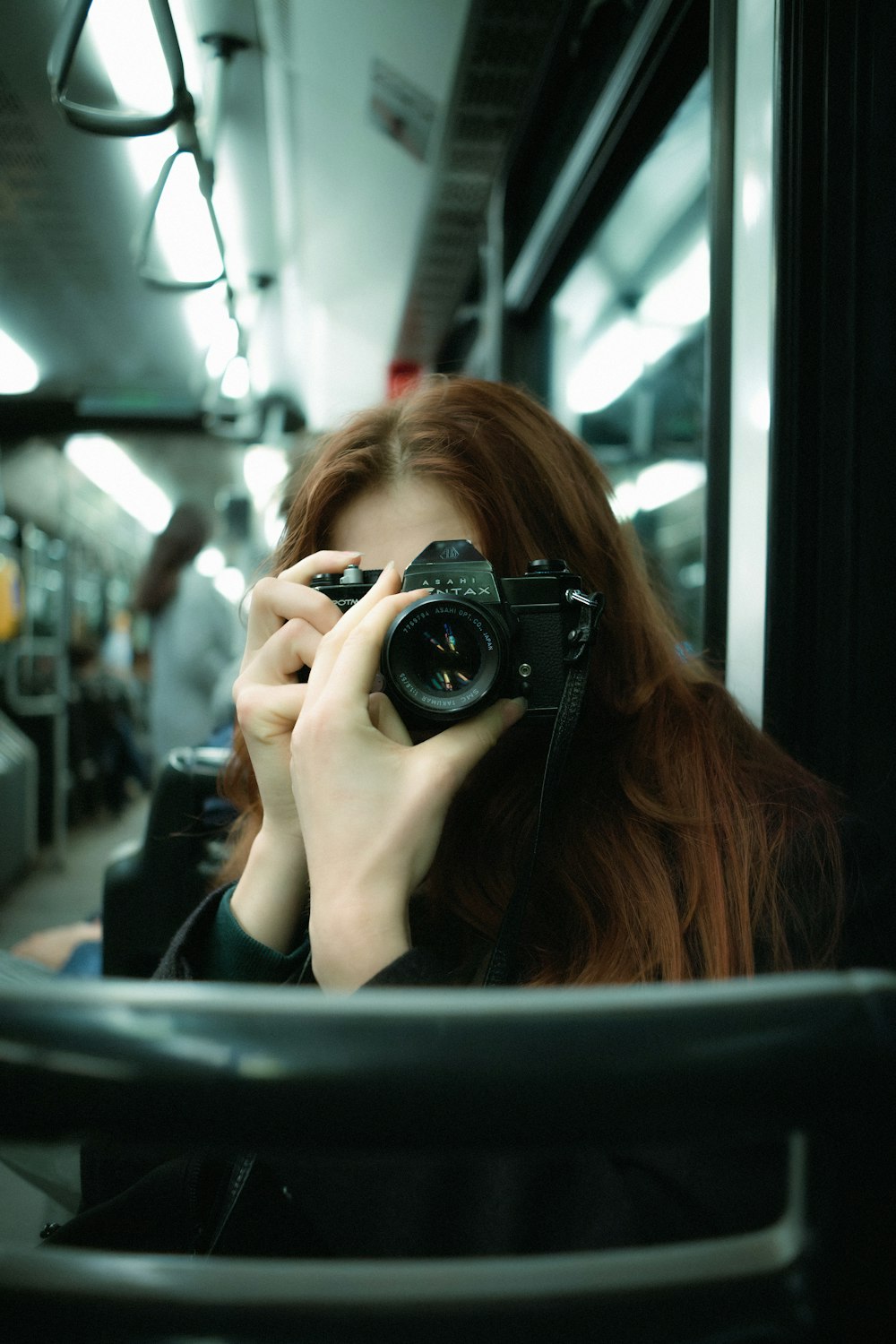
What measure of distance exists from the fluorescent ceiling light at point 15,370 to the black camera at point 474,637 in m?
3.87

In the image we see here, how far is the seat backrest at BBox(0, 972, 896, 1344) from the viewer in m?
0.23

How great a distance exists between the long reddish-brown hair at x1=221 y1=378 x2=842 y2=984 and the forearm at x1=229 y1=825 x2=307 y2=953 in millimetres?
114

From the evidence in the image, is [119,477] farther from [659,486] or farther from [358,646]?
[358,646]

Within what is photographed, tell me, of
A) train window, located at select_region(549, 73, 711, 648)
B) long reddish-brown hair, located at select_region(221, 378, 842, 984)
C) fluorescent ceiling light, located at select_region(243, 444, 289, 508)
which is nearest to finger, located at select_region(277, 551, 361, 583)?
long reddish-brown hair, located at select_region(221, 378, 842, 984)

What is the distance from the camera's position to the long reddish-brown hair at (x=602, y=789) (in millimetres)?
669

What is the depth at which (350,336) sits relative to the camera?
4293 millimetres

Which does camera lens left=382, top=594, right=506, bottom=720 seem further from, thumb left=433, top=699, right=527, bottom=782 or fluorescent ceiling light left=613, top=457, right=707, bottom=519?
fluorescent ceiling light left=613, top=457, right=707, bottom=519

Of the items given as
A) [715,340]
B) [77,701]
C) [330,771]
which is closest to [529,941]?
[330,771]

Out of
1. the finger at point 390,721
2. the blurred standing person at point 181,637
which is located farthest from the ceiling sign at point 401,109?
the finger at point 390,721

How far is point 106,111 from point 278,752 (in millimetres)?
1144

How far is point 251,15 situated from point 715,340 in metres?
1.69

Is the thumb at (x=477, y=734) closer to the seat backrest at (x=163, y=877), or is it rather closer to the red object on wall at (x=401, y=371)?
the seat backrest at (x=163, y=877)

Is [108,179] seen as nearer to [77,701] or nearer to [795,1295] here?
[795,1295]

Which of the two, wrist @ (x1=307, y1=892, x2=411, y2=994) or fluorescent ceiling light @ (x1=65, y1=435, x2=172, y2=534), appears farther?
fluorescent ceiling light @ (x1=65, y1=435, x2=172, y2=534)
